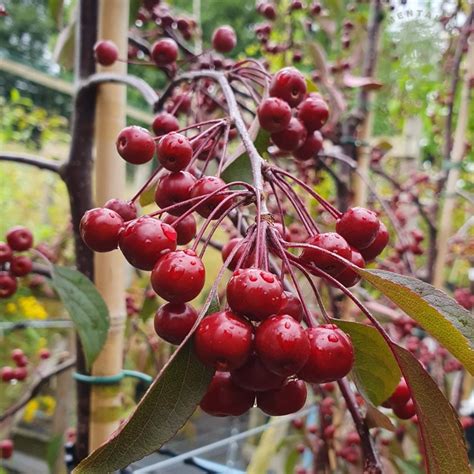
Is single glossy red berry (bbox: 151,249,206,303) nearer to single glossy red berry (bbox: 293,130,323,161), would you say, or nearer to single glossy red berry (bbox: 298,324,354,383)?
single glossy red berry (bbox: 298,324,354,383)

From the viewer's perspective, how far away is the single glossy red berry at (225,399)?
33 centimetres

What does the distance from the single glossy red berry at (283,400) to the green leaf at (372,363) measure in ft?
0.22

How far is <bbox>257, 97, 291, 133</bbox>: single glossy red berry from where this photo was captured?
0.43 m

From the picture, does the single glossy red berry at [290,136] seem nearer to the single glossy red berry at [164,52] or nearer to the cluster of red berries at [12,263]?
the single glossy red berry at [164,52]

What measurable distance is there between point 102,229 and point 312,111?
0.78 feet

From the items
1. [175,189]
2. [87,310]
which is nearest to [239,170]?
[175,189]

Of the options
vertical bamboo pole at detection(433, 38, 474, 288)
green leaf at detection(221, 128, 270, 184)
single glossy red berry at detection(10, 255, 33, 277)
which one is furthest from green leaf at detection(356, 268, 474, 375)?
vertical bamboo pole at detection(433, 38, 474, 288)

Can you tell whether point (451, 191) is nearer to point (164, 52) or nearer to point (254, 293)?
point (164, 52)

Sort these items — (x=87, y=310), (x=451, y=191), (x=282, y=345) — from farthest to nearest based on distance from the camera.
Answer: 1. (x=451, y=191)
2. (x=87, y=310)
3. (x=282, y=345)

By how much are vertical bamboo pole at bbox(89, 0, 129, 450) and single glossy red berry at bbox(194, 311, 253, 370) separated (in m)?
0.38

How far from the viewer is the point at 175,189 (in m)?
0.39

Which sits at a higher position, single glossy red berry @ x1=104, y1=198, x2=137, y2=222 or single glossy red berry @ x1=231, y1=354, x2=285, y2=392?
single glossy red berry @ x1=104, y1=198, x2=137, y2=222

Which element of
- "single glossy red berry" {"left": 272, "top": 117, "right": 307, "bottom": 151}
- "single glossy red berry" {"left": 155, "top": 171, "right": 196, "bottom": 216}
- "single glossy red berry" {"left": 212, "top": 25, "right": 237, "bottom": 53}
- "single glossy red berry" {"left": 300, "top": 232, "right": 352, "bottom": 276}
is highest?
"single glossy red berry" {"left": 212, "top": 25, "right": 237, "bottom": 53}

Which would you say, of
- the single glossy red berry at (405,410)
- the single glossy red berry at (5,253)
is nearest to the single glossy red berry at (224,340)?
the single glossy red berry at (405,410)
